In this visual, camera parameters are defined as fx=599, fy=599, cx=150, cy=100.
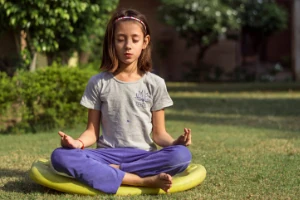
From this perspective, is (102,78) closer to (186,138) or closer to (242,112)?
(186,138)

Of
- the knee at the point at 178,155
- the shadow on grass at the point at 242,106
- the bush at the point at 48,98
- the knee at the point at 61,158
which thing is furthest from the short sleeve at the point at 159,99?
the shadow on grass at the point at 242,106

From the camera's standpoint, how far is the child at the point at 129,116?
420 centimetres

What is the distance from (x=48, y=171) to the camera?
13.8 ft

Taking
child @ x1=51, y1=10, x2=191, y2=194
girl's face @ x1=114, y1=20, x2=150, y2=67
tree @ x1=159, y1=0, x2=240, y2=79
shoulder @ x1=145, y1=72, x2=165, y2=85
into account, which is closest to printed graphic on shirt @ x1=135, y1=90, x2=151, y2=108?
child @ x1=51, y1=10, x2=191, y2=194

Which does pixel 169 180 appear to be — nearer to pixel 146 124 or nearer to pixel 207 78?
pixel 146 124

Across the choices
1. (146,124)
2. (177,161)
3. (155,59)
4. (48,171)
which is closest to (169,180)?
(177,161)

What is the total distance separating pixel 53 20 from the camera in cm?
791

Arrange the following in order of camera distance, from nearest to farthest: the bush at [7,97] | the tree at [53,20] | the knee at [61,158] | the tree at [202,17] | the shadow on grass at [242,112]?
1. the knee at [61,158]
2. the bush at [7,97]
3. the tree at [53,20]
4. the shadow on grass at [242,112]
5. the tree at [202,17]

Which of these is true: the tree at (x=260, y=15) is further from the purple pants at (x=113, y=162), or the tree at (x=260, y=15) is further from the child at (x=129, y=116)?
the purple pants at (x=113, y=162)

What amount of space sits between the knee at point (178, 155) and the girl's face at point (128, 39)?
75 centimetres

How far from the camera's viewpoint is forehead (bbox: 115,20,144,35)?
14.3 feet

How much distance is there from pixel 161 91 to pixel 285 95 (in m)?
8.58

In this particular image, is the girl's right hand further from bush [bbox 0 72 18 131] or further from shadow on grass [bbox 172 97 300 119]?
shadow on grass [bbox 172 97 300 119]

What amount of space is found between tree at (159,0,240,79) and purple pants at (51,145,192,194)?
11699mm
